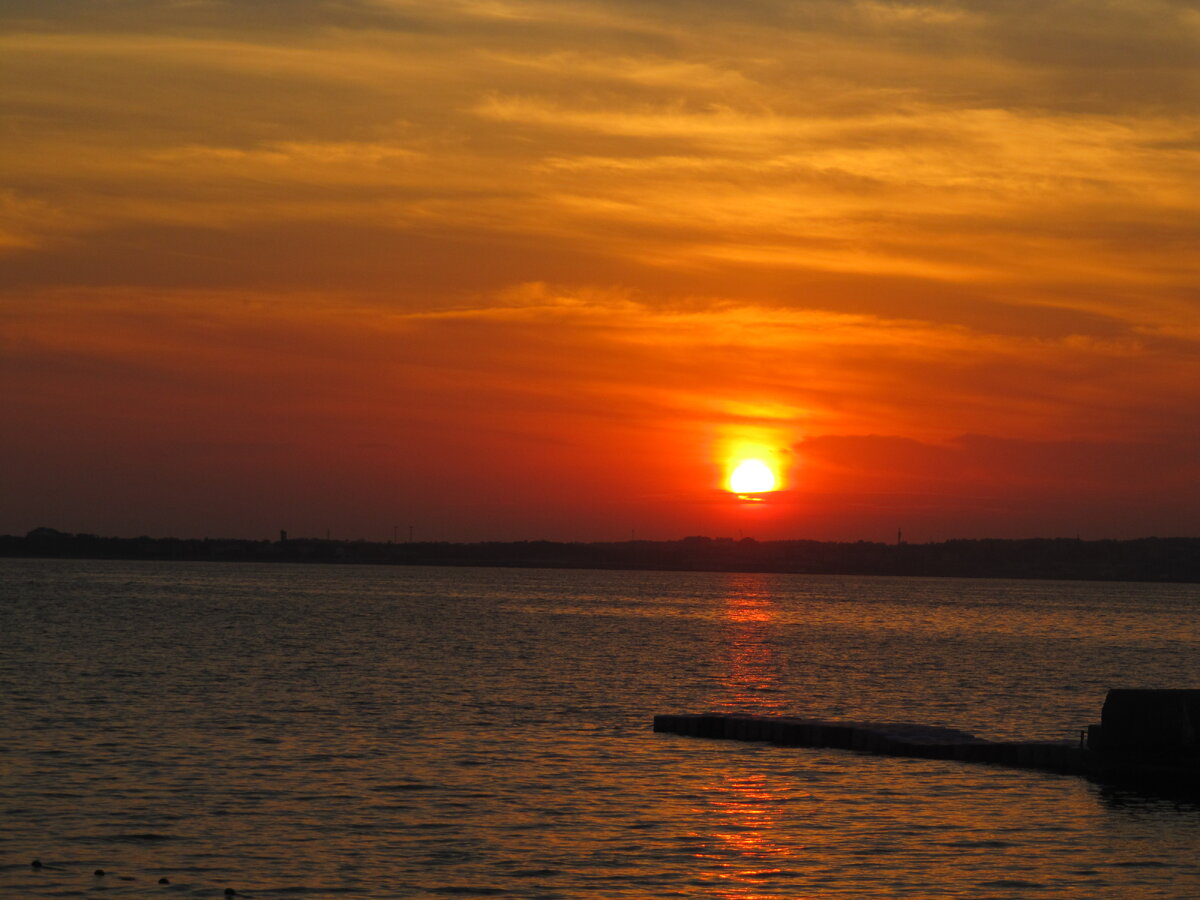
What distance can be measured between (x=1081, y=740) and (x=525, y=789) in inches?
561

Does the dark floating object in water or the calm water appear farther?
the dark floating object in water

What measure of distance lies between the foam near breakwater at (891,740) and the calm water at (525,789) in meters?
0.83

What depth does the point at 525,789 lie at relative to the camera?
3181 centimetres

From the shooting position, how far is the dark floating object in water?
33125 millimetres

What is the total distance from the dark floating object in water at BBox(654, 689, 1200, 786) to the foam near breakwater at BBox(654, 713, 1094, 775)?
0.9 inches

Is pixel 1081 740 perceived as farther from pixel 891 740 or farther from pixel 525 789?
pixel 525 789

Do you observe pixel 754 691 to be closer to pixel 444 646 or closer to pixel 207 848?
pixel 444 646

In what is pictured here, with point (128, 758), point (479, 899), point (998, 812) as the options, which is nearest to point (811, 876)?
point (479, 899)

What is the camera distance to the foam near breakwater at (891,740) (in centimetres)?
3609

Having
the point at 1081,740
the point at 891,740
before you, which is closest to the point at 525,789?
the point at 891,740

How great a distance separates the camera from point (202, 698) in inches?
1997

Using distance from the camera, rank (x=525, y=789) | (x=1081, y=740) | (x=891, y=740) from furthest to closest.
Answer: (x=891, y=740), (x=1081, y=740), (x=525, y=789)

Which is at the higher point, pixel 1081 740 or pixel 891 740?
pixel 1081 740

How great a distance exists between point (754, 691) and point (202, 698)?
71.3 feet
